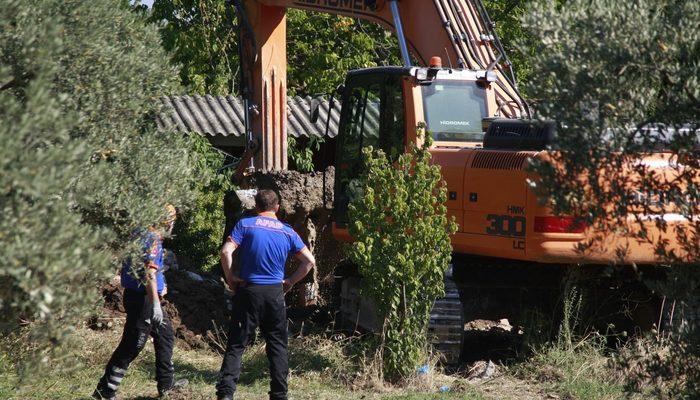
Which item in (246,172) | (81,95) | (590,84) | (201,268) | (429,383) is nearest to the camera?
(590,84)

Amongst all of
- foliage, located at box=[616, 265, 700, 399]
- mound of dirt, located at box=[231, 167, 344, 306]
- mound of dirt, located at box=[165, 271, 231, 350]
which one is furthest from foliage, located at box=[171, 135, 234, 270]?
foliage, located at box=[616, 265, 700, 399]

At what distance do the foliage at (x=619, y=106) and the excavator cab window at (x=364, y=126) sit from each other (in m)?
4.54

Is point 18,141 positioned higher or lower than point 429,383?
higher

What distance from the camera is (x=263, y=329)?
7930 millimetres

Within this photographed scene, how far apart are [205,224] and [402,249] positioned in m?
6.45

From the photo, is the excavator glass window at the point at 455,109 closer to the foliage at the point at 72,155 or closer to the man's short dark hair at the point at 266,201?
the man's short dark hair at the point at 266,201

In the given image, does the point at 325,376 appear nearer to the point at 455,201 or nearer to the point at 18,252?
the point at 455,201

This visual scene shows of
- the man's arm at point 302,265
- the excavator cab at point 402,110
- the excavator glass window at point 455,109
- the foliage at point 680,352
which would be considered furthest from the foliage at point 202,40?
the foliage at point 680,352

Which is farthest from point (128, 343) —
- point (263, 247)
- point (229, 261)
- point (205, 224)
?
point (205, 224)

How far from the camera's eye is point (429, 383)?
345 inches

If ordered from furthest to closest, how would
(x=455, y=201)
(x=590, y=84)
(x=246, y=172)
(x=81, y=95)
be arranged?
1. (x=246, y=172)
2. (x=455, y=201)
3. (x=81, y=95)
4. (x=590, y=84)

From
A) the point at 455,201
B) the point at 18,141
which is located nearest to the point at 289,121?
the point at 455,201

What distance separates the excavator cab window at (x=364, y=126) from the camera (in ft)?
33.3

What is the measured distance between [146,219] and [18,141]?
1607 mm
